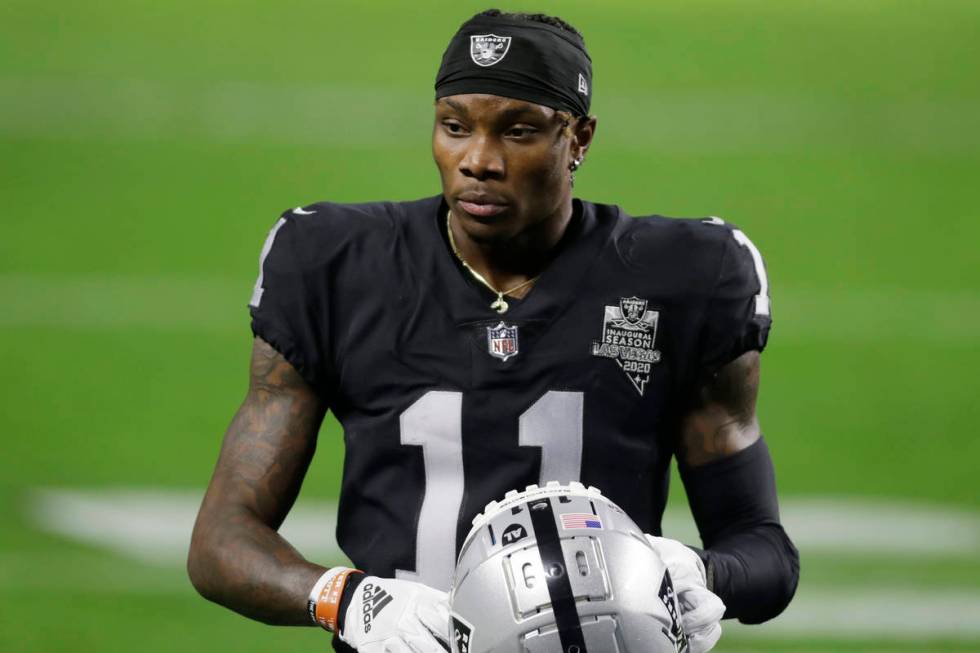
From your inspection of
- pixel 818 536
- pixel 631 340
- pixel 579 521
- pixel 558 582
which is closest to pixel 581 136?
pixel 631 340

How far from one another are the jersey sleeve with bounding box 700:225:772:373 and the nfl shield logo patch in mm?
314

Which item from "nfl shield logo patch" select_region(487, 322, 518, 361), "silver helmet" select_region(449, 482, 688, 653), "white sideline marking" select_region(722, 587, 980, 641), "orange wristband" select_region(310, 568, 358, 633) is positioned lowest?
"white sideline marking" select_region(722, 587, 980, 641)

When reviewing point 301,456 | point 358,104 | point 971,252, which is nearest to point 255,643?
point 301,456

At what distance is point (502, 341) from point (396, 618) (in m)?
0.55

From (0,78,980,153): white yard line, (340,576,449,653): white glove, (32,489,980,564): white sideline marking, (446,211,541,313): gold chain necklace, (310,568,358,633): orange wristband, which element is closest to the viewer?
(340,576,449,653): white glove

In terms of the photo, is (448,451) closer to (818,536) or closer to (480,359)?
(480,359)

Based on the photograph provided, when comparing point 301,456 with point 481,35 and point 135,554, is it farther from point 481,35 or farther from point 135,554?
point 135,554

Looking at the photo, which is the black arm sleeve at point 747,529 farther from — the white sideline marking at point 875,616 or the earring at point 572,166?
the white sideline marking at point 875,616

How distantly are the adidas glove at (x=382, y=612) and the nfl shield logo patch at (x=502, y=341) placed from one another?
1.39 ft

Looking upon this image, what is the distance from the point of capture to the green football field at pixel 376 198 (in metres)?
5.63

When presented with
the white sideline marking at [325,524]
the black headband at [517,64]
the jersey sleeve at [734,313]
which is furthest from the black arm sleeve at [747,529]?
the white sideline marking at [325,524]

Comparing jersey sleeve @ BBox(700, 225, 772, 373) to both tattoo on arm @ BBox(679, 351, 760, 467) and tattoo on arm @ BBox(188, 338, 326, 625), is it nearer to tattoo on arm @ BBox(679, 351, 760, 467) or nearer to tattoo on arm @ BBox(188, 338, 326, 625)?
tattoo on arm @ BBox(679, 351, 760, 467)

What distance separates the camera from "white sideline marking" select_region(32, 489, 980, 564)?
5.74 m

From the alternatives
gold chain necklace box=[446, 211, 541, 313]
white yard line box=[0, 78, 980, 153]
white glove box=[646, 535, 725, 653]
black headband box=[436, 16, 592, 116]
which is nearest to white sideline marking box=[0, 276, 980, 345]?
white yard line box=[0, 78, 980, 153]
